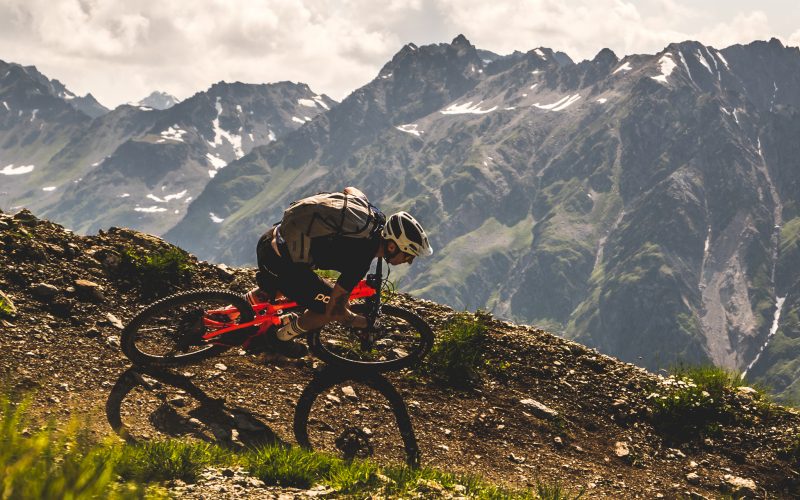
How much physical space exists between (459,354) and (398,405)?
6.21ft

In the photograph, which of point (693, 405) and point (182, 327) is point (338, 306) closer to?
point (182, 327)

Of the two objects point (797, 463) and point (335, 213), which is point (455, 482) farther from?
point (797, 463)

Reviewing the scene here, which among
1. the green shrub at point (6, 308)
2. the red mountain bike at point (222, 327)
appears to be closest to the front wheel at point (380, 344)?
the red mountain bike at point (222, 327)

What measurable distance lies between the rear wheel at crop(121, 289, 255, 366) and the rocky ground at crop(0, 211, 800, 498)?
0.29 meters

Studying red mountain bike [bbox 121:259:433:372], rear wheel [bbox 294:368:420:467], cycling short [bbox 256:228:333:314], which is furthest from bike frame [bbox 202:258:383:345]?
rear wheel [bbox 294:368:420:467]

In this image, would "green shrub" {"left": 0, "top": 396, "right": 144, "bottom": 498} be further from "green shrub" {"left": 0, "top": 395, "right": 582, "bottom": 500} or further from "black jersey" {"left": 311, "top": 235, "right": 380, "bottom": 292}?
"black jersey" {"left": 311, "top": 235, "right": 380, "bottom": 292}

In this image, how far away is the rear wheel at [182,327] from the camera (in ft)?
30.6

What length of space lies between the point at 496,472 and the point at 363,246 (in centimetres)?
400

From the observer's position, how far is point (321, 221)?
28.0 feet

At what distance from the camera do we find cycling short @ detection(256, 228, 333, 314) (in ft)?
30.0

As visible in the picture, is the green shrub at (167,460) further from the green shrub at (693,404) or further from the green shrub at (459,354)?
the green shrub at (693,404)

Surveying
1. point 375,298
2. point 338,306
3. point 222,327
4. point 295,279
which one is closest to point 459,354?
point 375,298

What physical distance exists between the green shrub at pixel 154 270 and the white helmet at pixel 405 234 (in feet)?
18.1

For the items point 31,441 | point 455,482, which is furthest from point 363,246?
point 31,441
